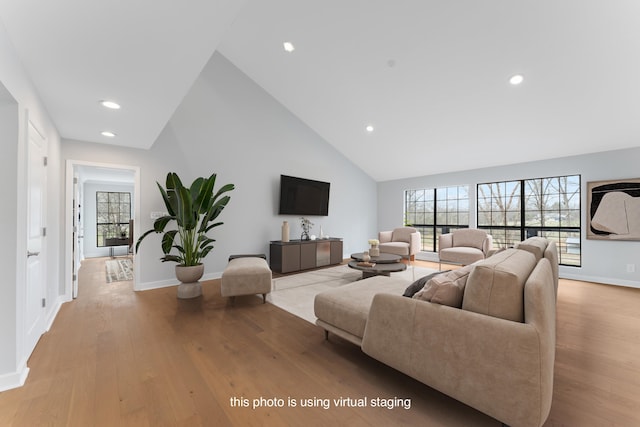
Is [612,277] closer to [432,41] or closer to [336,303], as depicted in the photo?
[432,41]

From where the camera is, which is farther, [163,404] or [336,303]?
[336,303]

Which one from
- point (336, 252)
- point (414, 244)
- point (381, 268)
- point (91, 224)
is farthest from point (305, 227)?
point (91, 224)

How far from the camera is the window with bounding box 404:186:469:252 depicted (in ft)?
20.6

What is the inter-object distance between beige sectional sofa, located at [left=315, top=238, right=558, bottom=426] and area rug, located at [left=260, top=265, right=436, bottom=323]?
84 centimetres

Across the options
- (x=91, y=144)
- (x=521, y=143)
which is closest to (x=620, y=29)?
(x=521, y=143)

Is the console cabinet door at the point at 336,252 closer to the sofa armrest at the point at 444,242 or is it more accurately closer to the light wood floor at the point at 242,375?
the sofa armrest at the point at 444,242

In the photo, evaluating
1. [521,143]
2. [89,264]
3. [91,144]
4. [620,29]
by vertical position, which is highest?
[620,29]

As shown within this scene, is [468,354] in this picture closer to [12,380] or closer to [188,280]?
[12,380]

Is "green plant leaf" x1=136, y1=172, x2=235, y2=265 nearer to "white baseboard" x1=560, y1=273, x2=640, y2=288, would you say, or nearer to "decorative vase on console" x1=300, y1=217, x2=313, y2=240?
"decorative vase on console" x1=300, y1=217, x2=313, y2=240

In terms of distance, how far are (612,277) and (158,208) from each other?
753 centimetres

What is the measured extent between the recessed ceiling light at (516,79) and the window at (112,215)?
9784 mm

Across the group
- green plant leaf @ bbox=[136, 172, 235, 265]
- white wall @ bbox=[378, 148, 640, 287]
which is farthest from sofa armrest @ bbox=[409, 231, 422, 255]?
green plant leaf @ bbox=[136, 172, 235, 265]

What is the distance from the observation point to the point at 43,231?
2.62 metres

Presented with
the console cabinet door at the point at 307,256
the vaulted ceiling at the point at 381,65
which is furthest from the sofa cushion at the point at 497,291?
the console cabinet door at the point at 307,256
